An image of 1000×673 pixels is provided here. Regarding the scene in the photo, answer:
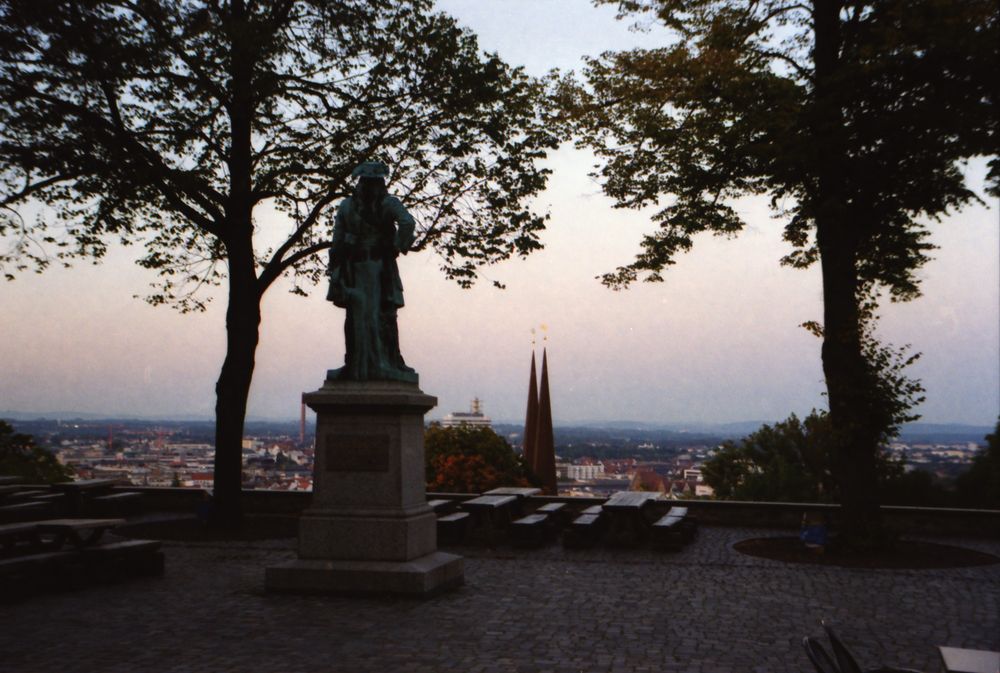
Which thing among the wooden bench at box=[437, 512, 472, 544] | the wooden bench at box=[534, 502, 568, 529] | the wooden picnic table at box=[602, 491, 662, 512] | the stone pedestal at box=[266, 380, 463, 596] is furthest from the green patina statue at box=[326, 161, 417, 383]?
the wooden bench at box=[534, 502, 568, 529]

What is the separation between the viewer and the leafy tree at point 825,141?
41.4ft

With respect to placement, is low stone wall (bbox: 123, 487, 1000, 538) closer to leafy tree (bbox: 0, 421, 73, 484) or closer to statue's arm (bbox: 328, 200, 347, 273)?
leafy tree (bbox: 0, 421, 73, 484)

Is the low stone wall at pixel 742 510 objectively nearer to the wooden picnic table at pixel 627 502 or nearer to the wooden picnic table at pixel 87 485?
the wooden picnic table at pixel 87 485

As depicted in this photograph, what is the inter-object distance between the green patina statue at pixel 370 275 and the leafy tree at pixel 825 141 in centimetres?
594

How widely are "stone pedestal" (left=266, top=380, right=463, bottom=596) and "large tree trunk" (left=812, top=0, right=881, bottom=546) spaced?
7.34 m

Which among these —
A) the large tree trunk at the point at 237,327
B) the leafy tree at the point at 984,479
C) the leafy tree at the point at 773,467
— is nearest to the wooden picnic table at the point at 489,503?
the large tree trunk at the point at 237,327

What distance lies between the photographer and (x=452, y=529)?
46.7 feet

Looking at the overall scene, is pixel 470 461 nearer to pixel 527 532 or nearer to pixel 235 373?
pixel 235 373

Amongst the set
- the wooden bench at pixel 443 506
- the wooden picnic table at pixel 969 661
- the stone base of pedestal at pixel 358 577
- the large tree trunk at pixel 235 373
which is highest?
the large tree trunk at pixel 235 373

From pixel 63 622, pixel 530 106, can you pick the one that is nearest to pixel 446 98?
pixel 530 106

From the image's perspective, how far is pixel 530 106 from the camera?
17672mm

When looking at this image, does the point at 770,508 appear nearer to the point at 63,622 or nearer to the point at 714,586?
the point at 714,586

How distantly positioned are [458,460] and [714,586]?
524 inches

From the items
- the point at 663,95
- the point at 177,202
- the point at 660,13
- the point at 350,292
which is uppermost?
the point at 660,13
